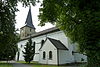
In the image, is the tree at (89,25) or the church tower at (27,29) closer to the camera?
the tree at (89,25)

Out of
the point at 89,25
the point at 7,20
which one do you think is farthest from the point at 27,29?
the point at 89,25

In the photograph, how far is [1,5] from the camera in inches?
243

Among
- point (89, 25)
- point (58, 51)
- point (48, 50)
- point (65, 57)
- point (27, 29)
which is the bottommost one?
point (65, 57)

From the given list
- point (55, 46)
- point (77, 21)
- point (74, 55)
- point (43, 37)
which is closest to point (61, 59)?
point (55, 46)

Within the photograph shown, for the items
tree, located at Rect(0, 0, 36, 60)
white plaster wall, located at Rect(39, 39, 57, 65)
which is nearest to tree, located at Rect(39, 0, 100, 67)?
tree, located at Rect(0, 0, 36, 60)

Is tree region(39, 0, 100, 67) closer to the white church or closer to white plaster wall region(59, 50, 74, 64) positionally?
the white church

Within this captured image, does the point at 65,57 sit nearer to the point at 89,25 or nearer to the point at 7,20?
the point at 7,20

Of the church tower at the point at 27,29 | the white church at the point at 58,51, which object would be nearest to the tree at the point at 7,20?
the white church at the point at 58,51

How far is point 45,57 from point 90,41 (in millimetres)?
19148

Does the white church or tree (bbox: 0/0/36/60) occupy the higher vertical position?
tree (bbox: 0/0/36/60)

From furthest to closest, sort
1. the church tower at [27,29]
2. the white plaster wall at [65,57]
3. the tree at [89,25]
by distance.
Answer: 1. the church tower at [27,29]
2. the white plaster wall at [65,57]
3. the tree at [89,25]

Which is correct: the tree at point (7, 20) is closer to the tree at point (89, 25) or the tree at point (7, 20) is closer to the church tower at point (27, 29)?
the tree at point (89, 25)

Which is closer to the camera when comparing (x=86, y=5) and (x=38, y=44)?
(x=86, y=5)

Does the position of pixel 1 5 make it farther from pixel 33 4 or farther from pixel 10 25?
pixel 33 4
